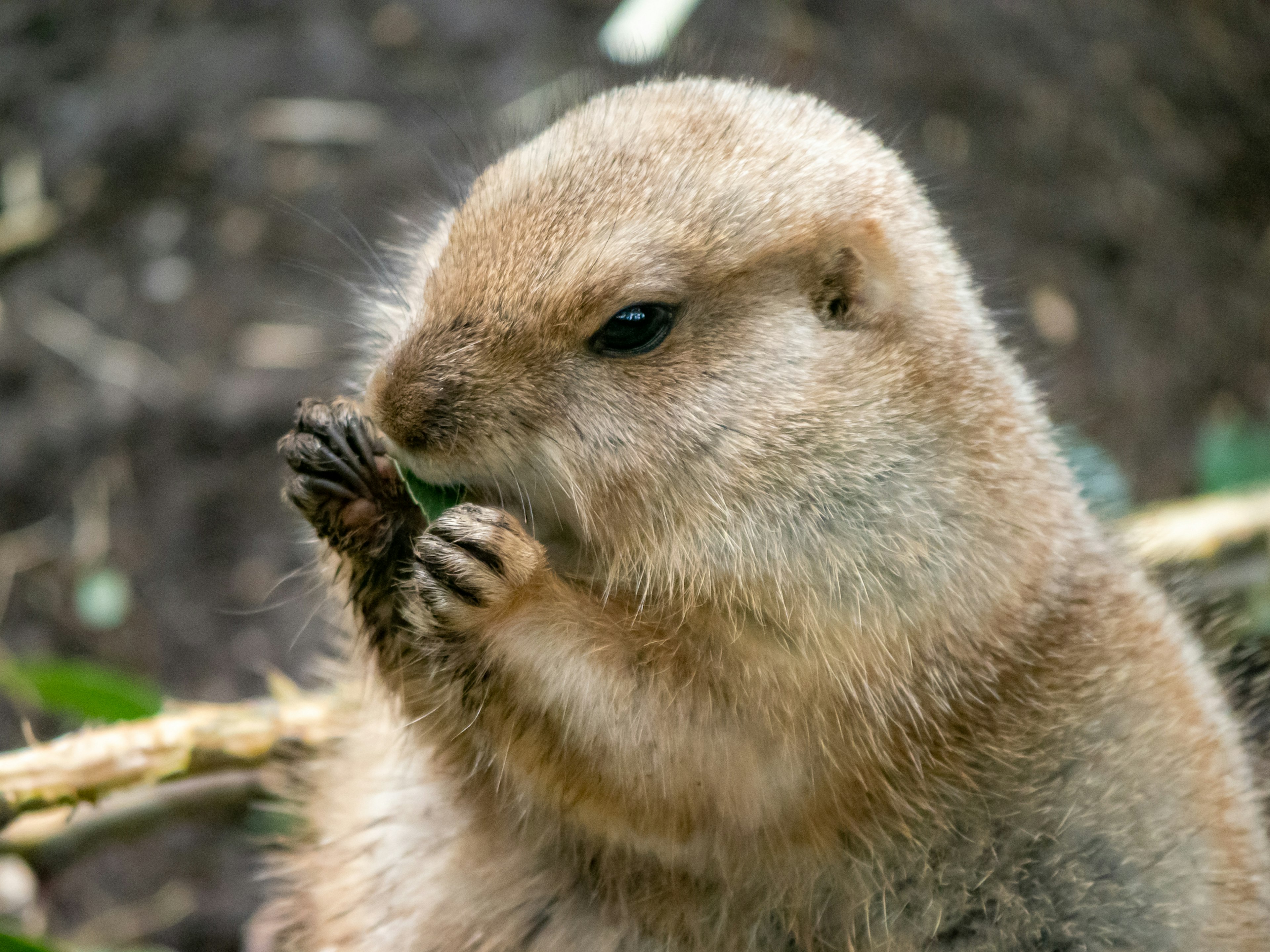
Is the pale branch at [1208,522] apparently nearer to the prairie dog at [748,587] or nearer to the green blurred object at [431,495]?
the prairie dog at [748,587]

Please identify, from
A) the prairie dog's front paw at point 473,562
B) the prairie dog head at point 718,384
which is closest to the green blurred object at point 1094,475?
the prairie dog head at point 718,384

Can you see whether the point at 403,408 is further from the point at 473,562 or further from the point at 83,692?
the point at 83,692

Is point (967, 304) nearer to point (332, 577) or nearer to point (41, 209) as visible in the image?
point (332, 577)

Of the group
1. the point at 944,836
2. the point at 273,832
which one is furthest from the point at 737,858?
the point at 273,832

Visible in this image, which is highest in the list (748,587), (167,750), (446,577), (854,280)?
(854,280)

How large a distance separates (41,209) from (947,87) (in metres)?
4.36

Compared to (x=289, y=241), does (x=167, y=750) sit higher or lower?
lower

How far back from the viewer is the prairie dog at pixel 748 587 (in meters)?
1.95

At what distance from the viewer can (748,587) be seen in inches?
78.0

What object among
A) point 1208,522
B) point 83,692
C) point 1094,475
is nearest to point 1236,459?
point 1208,522

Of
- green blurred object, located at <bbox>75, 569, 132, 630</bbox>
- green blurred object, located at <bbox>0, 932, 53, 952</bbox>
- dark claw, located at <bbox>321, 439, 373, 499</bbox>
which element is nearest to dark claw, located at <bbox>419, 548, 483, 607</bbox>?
dark claw, located at <bbox>321, 439, 373, 499</bbox>

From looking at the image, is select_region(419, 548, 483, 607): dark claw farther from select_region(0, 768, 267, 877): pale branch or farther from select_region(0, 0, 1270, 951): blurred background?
select_region(0, 0, 1270, 951): blurred background

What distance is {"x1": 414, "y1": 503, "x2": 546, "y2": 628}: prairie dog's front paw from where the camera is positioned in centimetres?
193

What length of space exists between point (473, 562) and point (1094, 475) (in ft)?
6.76
